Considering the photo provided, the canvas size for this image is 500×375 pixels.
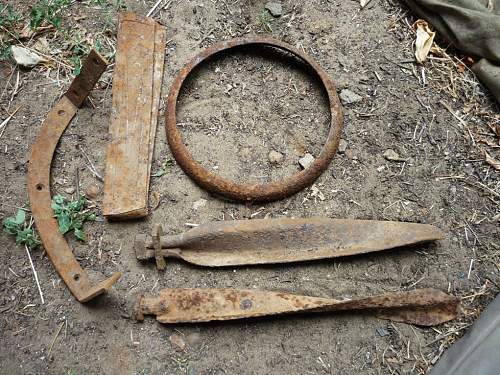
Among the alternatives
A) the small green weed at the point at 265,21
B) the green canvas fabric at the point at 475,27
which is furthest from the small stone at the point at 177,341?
the green canvas fabric at the point at 475,27

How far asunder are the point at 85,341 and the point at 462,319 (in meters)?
1.37

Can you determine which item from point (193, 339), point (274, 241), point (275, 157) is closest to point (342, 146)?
point (275, 157)

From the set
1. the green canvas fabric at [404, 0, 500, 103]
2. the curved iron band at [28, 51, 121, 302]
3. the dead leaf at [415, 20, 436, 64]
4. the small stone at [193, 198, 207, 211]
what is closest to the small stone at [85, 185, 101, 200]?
the curved iron band at [28, 51, 121, 302]

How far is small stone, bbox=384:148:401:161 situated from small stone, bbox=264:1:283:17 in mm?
852

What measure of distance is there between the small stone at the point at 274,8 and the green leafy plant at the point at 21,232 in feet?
4.77

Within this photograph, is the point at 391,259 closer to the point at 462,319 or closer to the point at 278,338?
the point at 462,319

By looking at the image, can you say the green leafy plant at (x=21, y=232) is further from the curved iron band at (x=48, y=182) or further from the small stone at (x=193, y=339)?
the small stone at (x=193, y=339)

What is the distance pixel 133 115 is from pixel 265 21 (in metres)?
0.79

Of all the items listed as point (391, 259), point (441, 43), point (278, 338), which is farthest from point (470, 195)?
point (278, 338)

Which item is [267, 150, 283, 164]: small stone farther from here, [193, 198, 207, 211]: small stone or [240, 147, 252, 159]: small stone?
[193, 198, 207, 211]: small stone

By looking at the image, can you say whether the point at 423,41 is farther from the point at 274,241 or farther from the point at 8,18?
the point at 8,18

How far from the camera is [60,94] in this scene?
229 centimetres

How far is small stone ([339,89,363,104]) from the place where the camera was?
7.68ft

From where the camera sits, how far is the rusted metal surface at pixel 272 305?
6.05 feet
